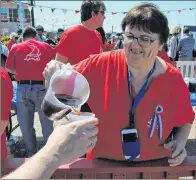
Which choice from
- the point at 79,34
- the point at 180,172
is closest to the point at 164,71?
the point at 180,172

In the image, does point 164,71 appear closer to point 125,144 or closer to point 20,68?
point 125,144

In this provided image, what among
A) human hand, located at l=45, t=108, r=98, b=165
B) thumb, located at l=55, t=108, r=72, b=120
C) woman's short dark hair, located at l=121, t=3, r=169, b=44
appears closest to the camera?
human hand, located at l=45, t=108, r=98, b=165

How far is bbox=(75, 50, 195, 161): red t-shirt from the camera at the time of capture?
1.67 metres

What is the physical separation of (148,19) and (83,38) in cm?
164

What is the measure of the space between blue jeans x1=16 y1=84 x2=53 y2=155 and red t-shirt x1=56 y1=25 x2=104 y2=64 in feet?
2.31

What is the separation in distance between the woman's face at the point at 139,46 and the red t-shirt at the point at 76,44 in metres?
1.52

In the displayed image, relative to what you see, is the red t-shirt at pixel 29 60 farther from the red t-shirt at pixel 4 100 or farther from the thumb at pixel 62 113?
the thumb at pixel 62 113

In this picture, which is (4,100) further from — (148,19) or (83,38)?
(83,38)

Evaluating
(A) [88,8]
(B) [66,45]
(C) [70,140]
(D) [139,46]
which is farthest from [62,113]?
(A) [88,8]

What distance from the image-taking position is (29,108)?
3.75 meters

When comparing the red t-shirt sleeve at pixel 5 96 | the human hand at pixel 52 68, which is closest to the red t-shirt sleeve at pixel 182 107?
the human hand at pixel 52 68

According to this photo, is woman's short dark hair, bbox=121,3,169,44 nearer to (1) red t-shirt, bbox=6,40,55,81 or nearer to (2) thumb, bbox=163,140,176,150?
(2) thumb, bbox=163,140,176,150

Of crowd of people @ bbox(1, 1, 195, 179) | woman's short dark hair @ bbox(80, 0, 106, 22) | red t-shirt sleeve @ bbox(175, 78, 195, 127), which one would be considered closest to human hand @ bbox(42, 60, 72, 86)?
crowd of people @ bbox(1, 1, 195, 179)

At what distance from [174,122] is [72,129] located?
853 mm
